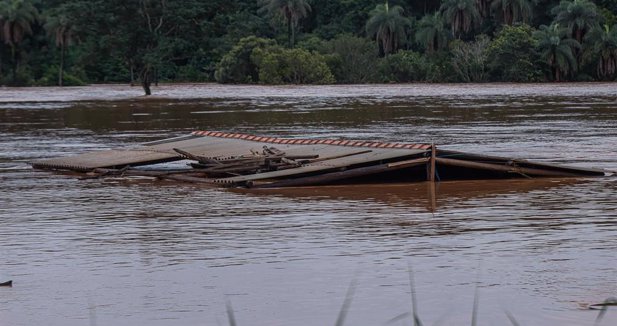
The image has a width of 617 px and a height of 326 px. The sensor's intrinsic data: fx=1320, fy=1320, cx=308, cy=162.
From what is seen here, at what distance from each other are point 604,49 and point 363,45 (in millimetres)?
16048

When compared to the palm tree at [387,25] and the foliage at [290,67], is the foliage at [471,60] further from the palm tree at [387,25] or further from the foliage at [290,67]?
the foliage at [290,67]

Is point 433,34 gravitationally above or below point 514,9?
below

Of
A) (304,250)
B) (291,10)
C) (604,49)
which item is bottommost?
(604,49)

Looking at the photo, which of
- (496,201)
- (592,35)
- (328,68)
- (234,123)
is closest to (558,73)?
(592,35)

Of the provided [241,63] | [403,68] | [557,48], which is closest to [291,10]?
[241,63]

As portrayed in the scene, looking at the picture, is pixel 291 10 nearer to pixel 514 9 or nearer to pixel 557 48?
pixel 514 9

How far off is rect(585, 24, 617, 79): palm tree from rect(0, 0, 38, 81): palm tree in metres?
37.2

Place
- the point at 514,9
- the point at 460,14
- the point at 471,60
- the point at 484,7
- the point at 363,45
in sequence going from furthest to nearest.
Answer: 1. the point at 484,7
2. the point at 514,9
3. the point at 363,45
4. the point at 460,14
5. the point at 471,60

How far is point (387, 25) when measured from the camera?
292 feet

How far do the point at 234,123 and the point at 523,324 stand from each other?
25435mm

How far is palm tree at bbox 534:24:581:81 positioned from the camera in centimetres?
7844

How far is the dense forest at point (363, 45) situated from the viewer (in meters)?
80.6

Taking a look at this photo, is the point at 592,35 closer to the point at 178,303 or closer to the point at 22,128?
the point at 22,128

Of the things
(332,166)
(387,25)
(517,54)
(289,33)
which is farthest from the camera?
(289,33)
